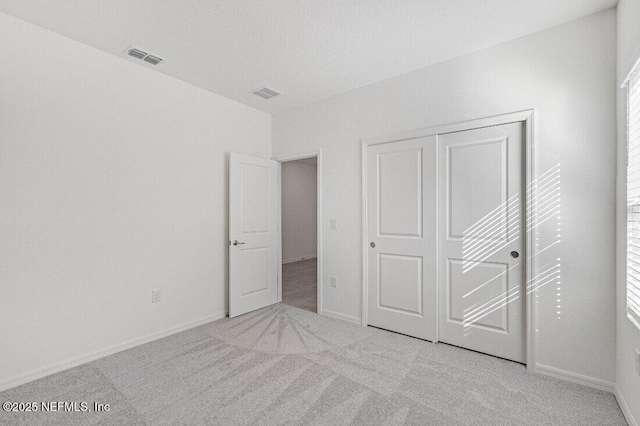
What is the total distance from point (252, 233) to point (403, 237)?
192 cm

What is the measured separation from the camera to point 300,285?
17.2 ft

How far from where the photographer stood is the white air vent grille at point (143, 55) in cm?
267

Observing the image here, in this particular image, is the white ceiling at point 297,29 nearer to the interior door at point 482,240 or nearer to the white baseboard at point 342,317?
the interior door at point 482,240

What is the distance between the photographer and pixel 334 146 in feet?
12.0

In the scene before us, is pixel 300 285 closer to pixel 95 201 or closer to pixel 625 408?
pixel 95 201

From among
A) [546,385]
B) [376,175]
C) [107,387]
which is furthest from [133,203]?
[546,385]

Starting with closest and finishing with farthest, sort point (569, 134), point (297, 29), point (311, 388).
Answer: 1. point (311, 388)
2. point (569, 134)
3. point (297, 29)

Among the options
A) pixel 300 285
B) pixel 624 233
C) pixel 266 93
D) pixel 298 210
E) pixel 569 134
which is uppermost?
pixel 266 93

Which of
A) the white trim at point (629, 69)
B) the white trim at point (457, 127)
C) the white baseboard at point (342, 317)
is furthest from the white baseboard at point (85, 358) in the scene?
the white trim at point (629, 69)

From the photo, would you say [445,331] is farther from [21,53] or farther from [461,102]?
[21,53]

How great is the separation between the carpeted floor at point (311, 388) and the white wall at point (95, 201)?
38cm

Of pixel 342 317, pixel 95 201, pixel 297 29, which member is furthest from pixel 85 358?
pixel 297 29

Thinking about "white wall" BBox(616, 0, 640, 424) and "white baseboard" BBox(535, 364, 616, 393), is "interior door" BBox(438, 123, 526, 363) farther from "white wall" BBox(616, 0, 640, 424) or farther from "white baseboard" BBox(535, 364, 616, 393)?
"white wall" BBox(616, 0, 640, 424)

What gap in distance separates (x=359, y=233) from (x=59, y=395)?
2.85m
